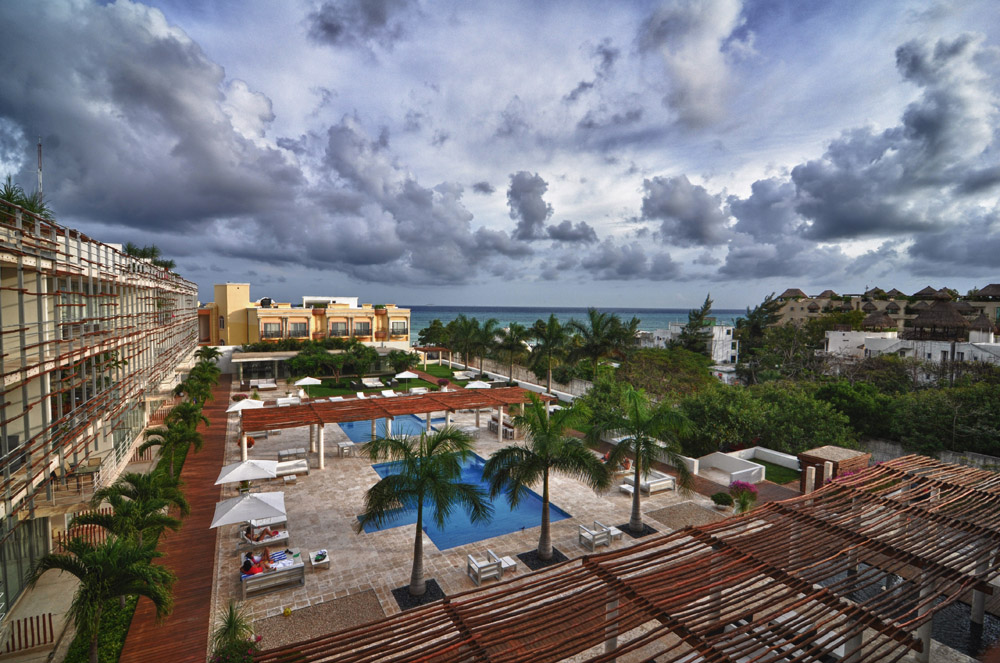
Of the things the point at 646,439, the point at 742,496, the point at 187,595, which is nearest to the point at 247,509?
the point at 187,595

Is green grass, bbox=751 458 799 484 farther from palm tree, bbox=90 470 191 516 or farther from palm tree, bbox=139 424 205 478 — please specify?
palm tree, bbox=139 424 205 478

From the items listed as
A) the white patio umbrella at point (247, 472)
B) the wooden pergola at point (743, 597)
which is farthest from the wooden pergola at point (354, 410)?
the wooden pergola at point (743, 597)

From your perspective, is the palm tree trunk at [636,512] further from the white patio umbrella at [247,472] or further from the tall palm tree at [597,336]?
the tall palm tree at [597,336]

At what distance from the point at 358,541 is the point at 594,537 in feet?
19.8

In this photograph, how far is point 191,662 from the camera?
8.70m

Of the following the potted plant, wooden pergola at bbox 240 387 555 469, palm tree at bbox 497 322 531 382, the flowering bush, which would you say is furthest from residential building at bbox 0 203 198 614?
palm tree at bbox 497 322 531 382

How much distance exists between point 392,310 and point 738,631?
162 feet

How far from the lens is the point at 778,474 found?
62.0 ft

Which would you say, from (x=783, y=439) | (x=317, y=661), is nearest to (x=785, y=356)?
(x=783, y=439)

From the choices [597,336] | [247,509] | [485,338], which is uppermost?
[597,336]

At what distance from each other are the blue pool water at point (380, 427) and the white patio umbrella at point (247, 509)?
33.1 ft

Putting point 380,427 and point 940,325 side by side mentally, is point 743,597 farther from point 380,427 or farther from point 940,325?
point 940,325

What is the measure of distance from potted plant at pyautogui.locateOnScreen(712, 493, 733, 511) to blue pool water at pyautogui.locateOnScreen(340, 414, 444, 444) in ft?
42.4

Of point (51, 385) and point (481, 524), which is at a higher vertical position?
point (51, 385)
